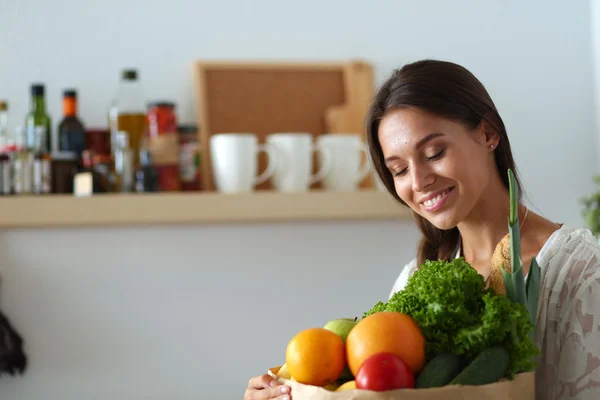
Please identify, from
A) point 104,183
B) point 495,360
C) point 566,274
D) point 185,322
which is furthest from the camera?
point 185,322

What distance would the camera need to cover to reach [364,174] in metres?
1.93

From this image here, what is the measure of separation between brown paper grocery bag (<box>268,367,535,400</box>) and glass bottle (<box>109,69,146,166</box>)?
1.16 metres

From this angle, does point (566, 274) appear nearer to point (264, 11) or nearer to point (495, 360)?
point (495, 360)

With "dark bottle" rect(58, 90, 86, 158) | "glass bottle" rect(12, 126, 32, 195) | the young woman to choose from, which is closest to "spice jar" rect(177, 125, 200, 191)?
"dark bottle" rect(58, 90, 86, 158)

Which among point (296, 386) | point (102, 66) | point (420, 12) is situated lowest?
point (296, 386)

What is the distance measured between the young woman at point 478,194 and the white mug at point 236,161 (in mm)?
669

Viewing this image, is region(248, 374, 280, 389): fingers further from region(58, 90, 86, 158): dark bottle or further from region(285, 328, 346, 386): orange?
region(58, 90, 86, 158): dark bottle

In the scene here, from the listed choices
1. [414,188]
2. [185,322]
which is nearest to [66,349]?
[185,322]

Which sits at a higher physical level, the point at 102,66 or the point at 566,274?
the point at 102,66

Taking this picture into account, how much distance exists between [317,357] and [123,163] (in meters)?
1.13

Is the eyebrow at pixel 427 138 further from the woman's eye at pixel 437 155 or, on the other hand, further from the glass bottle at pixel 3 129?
the glass bottle at pixel 3 129

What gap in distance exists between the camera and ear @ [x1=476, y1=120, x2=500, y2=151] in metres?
1.07

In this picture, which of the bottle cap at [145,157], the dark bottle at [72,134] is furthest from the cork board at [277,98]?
the dark bottle at [72,134]

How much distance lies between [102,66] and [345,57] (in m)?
0.60
